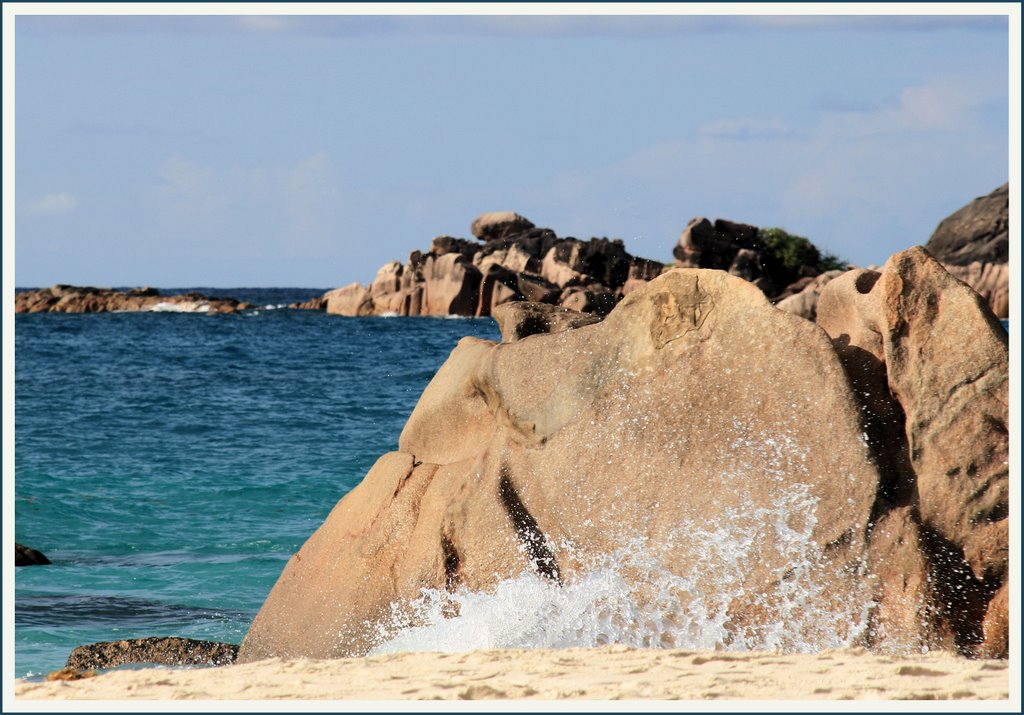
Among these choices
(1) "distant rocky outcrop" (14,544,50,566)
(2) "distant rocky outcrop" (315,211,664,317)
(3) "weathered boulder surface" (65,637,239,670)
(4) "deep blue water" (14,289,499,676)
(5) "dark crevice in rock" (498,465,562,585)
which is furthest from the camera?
(2) "distant rocky outcrop" (315,211,664,317)

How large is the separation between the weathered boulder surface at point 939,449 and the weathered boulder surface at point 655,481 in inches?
7.2

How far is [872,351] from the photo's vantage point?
5.96 m

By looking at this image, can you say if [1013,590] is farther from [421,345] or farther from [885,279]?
[421,345]

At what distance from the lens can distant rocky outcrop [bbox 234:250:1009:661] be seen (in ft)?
18.1

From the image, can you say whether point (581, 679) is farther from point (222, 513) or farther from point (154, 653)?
point (222, 513)

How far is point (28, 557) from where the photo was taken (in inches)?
409

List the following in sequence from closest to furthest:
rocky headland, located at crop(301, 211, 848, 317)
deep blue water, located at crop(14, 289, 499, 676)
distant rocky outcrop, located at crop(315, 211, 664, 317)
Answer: deep blue water, located at crop(14, 289, 499, 676), rocky headland, located at crop(301, 211, 848, 317), distant rocky outcrop, located at crop(315, 211, 664, 317)

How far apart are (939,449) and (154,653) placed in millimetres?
4573

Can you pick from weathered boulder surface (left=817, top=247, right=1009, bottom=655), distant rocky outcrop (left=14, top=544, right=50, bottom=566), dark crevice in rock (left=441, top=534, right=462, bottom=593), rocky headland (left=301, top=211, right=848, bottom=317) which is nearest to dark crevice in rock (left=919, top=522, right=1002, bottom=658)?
weathered boulder surface (left=817, top=247, right=1009, bottom=655)

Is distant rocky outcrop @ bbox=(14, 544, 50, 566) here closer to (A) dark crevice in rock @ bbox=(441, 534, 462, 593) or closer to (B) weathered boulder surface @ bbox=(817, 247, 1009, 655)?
(A) dark crevice in rock @ bbox=(441, 534, 462, 593)

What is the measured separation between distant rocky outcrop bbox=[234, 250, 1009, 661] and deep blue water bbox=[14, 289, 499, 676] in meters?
2.87

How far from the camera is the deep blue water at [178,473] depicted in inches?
358

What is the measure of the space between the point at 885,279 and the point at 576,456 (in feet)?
5.69

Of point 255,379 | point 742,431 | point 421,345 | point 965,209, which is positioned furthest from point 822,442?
point 965,209
